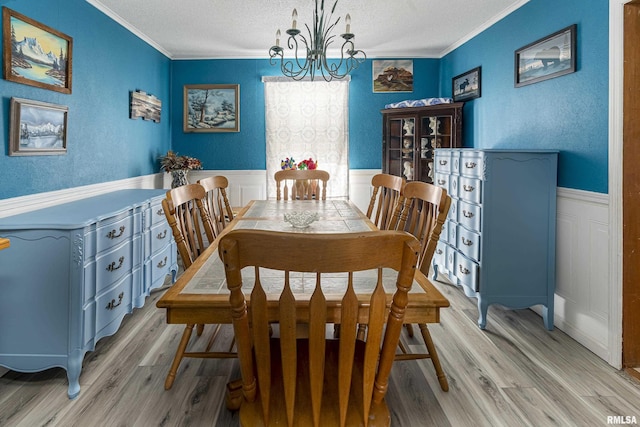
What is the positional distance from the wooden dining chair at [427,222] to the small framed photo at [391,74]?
3.37 metres

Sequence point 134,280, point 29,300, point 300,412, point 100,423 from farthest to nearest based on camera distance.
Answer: point 134,280 < point 29,300 < point 100,423 < point 300,412

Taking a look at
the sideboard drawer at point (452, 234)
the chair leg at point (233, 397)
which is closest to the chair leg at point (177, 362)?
the chair leg at point (233, 397)

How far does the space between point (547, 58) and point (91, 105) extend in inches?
140

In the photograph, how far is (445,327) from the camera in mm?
2834

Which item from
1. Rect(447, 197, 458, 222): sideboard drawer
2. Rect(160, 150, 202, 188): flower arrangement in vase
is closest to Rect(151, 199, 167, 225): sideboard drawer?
Rect(160, 150, 202, 188): flower arrangement in vase

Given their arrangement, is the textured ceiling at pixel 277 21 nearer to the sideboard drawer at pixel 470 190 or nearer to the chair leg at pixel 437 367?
the sideboard drawer at pixel 470 190

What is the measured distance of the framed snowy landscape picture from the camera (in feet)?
7.93

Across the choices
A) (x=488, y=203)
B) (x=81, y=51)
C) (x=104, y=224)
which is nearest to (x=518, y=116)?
(x=488, y=203)

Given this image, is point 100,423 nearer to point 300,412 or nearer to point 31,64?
point 300,412

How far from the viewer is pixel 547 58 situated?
3.12m

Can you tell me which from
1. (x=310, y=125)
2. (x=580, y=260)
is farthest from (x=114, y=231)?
(x=310, y=125)

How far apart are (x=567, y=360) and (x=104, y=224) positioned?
276 centimetres

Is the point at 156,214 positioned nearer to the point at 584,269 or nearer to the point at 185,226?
the point at 185,226

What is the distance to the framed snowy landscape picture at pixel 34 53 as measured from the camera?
242cm
